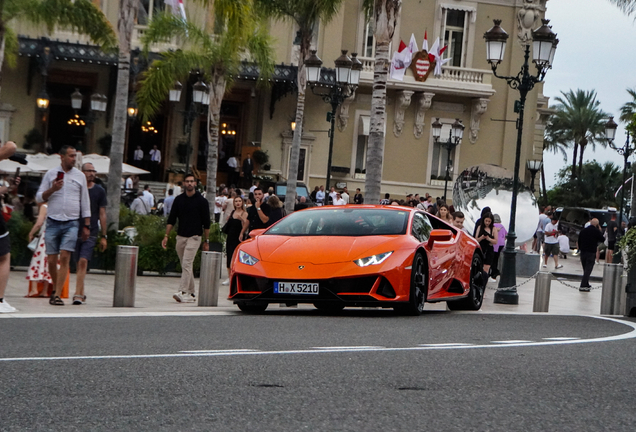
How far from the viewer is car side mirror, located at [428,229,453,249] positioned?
1284 cm

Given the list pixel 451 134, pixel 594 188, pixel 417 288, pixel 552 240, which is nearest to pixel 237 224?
pixel 417 288

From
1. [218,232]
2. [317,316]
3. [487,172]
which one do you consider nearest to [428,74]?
[487,172]

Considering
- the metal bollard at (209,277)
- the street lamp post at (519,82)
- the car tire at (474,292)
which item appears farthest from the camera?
the street lamp post at (519,82)

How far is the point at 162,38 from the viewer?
3008 centimetres

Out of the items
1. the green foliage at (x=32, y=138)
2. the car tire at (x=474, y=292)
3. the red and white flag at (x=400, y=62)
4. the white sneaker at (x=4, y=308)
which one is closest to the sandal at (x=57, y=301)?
the white sneaker at (x=4, y=308)

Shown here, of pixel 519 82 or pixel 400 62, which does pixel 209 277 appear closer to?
pixel 519 82

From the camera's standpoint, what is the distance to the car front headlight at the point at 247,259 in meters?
11.9

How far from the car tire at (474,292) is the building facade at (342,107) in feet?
88.3

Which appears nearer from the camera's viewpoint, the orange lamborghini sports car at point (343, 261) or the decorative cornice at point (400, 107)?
the orange lamborghini sports car at point (343, 261)

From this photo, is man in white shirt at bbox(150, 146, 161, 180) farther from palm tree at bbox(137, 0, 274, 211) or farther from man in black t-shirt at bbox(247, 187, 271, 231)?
man in black t-shirt at bbox(247, 187, 271, 231)

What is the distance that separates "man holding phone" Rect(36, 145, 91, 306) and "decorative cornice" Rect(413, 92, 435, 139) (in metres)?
35.8

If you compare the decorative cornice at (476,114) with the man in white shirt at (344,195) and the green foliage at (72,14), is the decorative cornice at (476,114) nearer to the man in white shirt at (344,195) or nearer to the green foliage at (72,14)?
the man in white shirt at (344,195)

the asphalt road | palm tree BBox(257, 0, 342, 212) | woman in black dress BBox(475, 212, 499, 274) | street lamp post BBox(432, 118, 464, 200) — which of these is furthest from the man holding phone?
street lamp post BBox(432, 118, 464, 200)

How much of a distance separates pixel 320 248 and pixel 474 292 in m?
4.04
